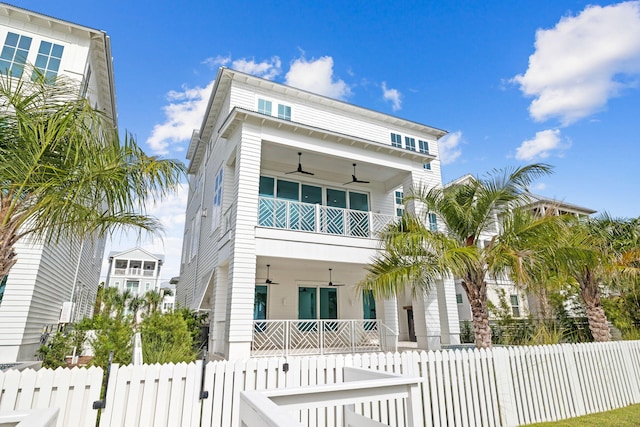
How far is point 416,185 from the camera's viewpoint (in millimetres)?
12656

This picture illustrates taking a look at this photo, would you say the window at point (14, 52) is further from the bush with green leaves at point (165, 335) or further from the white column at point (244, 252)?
the bush with green leaves at point (165, 335)

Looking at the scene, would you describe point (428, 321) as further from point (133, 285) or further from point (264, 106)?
point (133, 285)

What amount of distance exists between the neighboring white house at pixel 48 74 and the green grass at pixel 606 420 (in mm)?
10995

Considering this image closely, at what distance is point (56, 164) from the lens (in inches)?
174

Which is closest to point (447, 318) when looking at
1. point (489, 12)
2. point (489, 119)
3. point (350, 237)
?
point (350, 237)

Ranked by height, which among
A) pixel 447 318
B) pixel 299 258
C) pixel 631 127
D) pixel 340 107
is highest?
pixel 340 107

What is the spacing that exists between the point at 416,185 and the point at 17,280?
1297cm

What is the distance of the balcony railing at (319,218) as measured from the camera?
444 inches

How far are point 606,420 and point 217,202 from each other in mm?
12420

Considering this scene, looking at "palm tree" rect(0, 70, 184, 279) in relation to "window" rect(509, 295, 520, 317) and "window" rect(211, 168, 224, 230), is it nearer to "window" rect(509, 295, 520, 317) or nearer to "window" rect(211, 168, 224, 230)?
"window" rect(211, 168, 224, 230)

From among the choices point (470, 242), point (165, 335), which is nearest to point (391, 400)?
point (470, 242)

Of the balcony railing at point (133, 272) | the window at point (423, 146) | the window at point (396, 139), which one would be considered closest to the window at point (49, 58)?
the window at point (396, 139)

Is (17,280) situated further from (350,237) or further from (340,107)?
(340,107)

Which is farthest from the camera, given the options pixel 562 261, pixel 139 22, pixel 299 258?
pixel 139 22
